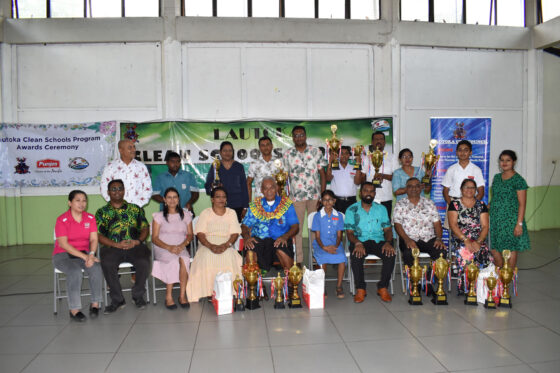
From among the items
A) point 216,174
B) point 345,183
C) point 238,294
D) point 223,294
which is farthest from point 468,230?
point 216,174

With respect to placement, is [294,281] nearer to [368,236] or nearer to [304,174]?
Answer: [368,236]

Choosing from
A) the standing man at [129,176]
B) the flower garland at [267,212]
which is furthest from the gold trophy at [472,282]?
the standing man at [129,176]

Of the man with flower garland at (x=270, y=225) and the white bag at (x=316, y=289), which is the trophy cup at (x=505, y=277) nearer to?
the white bag at (x=316, y=289)

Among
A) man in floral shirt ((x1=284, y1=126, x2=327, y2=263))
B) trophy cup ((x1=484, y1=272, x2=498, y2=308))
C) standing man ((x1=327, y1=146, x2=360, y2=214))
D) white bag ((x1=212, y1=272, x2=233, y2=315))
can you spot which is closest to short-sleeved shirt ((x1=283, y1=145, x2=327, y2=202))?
man in floral shirt ((x1=284, y1=126, x2=327, y2=263))

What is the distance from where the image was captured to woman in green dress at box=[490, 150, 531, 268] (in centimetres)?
417

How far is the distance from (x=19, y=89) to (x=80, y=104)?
929 mm

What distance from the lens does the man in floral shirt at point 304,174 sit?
481 cm

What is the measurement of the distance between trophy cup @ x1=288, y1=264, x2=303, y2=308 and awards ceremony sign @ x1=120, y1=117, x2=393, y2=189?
307 cm

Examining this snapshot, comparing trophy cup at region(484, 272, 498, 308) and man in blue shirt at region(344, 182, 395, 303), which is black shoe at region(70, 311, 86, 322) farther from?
trophy cup at region(484, 272, 498, 308)

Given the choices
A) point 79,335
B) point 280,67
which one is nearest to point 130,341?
point 79,335

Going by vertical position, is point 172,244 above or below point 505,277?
above

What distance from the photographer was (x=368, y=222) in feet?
13.6

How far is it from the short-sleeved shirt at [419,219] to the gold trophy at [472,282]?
1.80 feet

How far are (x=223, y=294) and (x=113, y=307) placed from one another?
38.0 inches
